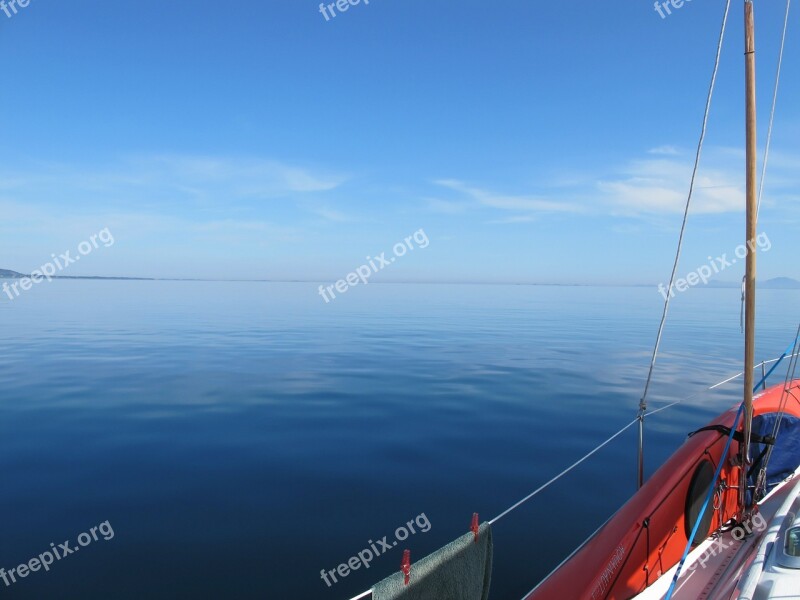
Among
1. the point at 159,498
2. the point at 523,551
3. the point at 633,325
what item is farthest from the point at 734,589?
the point at 633,325

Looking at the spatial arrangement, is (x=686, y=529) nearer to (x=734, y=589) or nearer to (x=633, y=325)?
(x=734, y=589)

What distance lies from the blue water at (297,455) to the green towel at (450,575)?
65.0 inches

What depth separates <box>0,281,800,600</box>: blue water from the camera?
6582mm

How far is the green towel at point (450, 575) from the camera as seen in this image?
3990mm

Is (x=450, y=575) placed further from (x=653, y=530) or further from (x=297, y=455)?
(x=297, y=455)

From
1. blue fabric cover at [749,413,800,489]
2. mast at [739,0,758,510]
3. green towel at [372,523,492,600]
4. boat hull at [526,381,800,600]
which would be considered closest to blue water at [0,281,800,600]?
boat hull at [526,381,800,600]

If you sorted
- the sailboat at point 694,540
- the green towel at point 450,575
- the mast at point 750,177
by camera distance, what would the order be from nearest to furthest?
the green towel at point 450,575 → the sailboat at point 694,540 → the mast at point 750,177

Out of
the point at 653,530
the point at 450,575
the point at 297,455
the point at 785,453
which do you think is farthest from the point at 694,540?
the point at 297,455

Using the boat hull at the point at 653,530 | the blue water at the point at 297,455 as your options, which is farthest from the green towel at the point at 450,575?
the blue water at the point at 297,455

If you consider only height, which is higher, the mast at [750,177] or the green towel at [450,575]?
the mast at [750,177]

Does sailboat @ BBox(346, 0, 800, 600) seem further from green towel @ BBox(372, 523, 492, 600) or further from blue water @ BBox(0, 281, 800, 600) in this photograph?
blue water @ BBox(0, 281, 800, 600)

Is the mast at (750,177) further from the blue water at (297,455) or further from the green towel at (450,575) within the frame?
the blue water at (297,455)

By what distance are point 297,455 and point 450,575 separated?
246 inches

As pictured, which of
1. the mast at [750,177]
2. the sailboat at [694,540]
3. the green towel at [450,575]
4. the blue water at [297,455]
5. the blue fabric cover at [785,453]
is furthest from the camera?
the blue fabric cover at [785,453]
